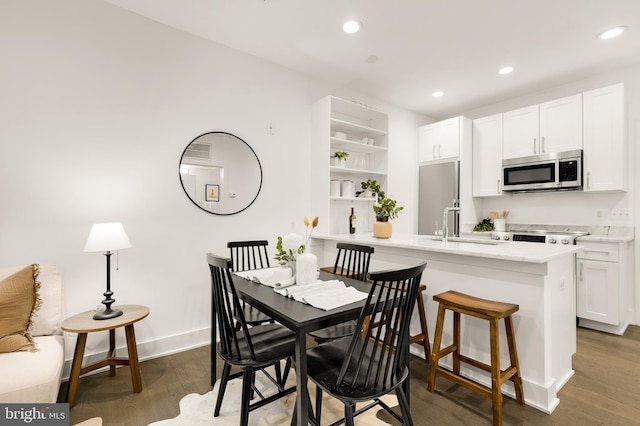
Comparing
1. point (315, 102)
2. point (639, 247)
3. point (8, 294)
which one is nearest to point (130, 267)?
point (8, 294)

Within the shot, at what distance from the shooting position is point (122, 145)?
2.49 metres

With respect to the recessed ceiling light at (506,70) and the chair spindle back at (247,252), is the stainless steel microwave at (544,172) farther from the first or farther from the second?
the chair spindle back at (247,252)

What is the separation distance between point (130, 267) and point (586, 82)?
5441 mm

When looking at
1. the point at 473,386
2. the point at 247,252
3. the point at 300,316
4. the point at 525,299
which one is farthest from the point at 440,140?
the point at 300,316

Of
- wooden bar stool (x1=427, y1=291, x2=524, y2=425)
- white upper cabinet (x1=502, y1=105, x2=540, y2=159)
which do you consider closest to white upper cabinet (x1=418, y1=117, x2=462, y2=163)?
white upper cabinet (x1=502, y1=105, x2=540, y2=159)

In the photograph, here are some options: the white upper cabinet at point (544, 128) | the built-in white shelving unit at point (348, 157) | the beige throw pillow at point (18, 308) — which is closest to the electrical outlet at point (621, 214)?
the white upper cabinet at point (544, 128)

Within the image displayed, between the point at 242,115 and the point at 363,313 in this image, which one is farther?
the point at 242,115

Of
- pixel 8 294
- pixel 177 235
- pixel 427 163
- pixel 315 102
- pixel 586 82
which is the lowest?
pixel 8 294

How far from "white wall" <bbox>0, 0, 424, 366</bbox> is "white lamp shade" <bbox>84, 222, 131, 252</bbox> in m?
0.39

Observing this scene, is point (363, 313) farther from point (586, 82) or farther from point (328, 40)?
point (586, 82)

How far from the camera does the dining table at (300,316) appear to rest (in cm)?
131

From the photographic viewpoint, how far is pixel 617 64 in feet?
11.2

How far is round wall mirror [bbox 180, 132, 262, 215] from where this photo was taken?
9.28ft

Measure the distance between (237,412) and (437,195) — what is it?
3828 mm
